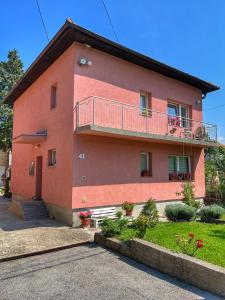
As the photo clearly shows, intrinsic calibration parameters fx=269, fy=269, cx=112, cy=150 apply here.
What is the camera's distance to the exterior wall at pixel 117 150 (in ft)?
36.5

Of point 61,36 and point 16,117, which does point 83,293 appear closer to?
point 61,36

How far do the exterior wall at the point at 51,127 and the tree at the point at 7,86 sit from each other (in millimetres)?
11724

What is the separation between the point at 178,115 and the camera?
51.6ft

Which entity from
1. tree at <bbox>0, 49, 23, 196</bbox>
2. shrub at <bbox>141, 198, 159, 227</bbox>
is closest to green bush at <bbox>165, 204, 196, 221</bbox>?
shrub at <bbox>141, 198, 159, 227</bbox>

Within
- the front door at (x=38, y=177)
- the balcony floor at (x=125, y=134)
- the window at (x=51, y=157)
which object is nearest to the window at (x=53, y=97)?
the window at (x=51, y=157)

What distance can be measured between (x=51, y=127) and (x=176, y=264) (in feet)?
30.1

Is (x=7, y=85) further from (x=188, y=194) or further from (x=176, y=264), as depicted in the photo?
(x=176, y=264)

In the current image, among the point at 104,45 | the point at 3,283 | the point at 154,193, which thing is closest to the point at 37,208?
the point at 154,193

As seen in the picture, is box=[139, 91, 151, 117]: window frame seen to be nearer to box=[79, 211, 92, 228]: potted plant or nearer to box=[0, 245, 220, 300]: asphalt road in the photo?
box=[79, 211, 92, 228]: potted plant

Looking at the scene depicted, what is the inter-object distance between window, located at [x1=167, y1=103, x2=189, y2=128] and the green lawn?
698cm

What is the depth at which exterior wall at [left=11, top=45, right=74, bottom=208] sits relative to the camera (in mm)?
11266

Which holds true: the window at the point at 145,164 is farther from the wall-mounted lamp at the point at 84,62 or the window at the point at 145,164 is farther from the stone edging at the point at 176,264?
the stone edging at the point at 176,264

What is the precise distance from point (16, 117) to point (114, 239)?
45.2 feet

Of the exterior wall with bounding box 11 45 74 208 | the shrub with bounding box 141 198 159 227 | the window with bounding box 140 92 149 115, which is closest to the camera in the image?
A: the shrub with bounding box 141 198 159 227
